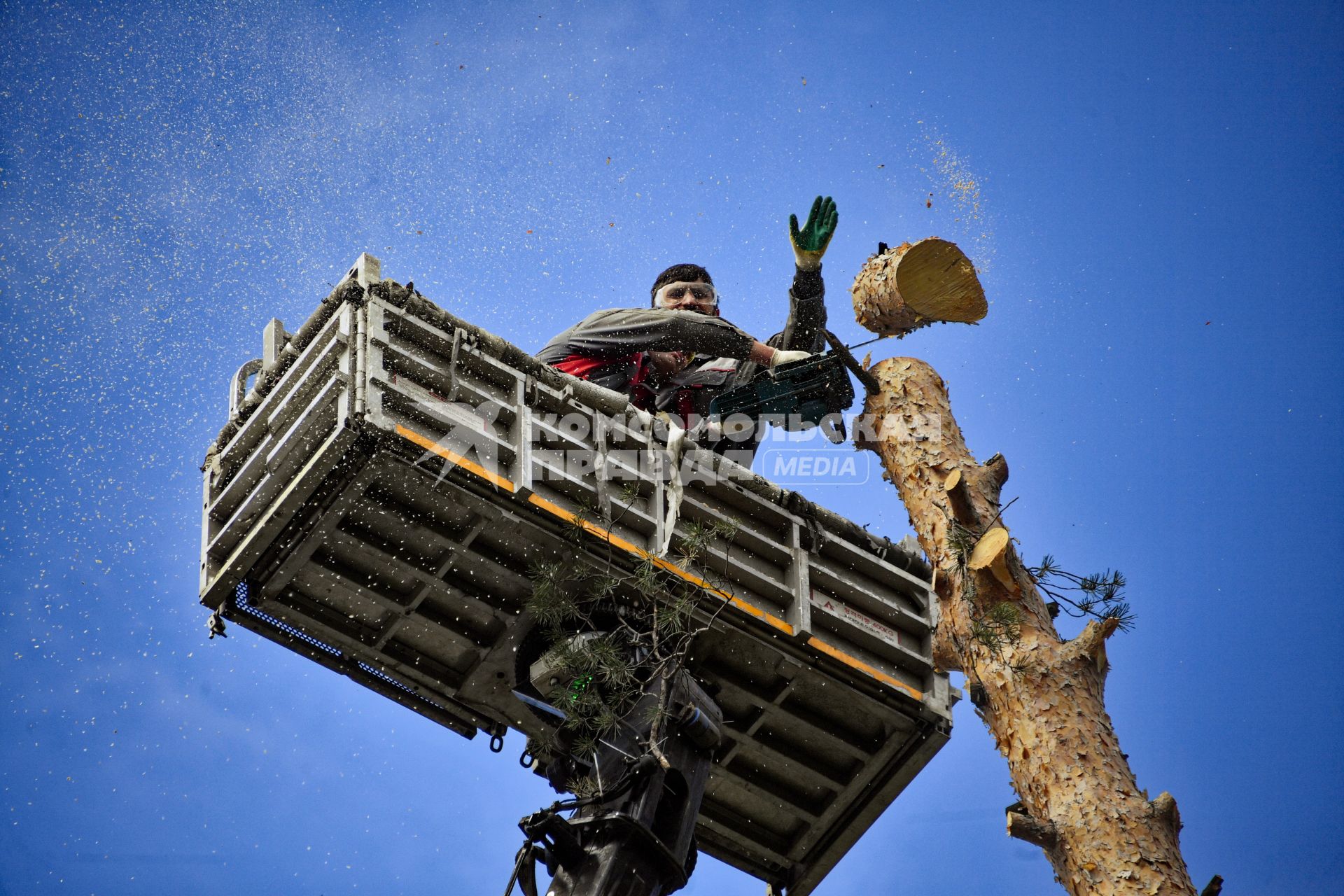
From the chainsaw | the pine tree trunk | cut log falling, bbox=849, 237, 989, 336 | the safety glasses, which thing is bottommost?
the pine tree trunk

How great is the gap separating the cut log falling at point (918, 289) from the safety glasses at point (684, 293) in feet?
5.53

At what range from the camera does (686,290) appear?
1233cm

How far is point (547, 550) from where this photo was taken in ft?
31.7

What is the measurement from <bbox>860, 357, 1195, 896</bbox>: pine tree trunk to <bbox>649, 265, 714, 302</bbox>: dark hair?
220cm

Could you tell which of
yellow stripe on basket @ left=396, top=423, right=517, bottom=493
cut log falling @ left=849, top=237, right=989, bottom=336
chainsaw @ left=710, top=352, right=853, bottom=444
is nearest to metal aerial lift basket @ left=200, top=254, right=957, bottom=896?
yellow stripe on basket @ left=396, top=423, right=517, bottom=493

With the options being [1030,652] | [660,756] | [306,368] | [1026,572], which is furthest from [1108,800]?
[306,368]

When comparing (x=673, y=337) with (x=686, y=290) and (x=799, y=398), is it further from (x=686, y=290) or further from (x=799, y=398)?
(x=686, y=290)

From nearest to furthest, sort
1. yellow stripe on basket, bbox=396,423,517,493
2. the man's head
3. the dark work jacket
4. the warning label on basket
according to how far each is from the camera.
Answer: yellow stripe on basket, bbox=396,423,517,493 < the warning label on basket < the dark work jacket < the man's head

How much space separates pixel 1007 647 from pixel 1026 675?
0.87ft

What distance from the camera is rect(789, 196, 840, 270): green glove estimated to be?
10883mm

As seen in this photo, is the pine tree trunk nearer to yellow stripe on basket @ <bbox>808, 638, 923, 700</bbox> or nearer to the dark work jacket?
yellow stripe on basket @ <bbox>808, 638, 923, 700</bbox>

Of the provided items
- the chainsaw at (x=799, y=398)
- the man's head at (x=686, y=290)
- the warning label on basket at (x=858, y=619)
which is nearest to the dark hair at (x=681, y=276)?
the man's head at (x=686, y=290)

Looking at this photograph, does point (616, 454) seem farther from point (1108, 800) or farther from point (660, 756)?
point (1108, 800)

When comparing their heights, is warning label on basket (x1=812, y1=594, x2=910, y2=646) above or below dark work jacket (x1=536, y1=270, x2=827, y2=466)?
below
